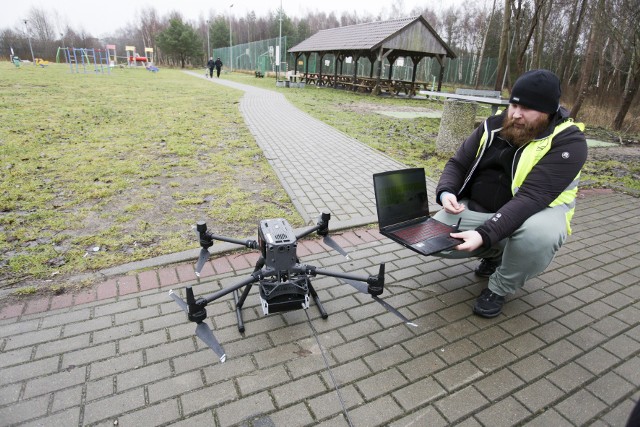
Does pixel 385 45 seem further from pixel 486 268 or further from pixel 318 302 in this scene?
pixel 318 302

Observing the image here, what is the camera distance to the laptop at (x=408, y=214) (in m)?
2.46

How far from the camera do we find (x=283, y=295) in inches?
90.6

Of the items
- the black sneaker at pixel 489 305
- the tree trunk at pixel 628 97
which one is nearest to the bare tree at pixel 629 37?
the tree trunk at pixel 628 97

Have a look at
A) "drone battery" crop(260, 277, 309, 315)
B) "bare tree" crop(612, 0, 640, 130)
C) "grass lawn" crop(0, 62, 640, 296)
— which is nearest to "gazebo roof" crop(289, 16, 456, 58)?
"bare tree" crop(612, 0, 640, 130)

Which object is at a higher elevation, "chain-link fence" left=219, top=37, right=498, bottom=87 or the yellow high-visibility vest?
"chain-link fence" left=219, top=37, right=498, bottom=87

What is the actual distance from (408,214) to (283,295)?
1.11 metres

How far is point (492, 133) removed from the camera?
107 inches

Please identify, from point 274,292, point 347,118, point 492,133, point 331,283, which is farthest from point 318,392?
point 347,118

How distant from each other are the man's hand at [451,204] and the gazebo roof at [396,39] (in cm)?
1700

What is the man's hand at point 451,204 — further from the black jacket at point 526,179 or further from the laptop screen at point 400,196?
the black jacket at point 526,179

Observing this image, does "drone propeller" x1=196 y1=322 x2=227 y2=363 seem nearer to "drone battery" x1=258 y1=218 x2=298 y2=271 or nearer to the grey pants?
"drone battery" x1=258 y1=218 x2=298 y2=271

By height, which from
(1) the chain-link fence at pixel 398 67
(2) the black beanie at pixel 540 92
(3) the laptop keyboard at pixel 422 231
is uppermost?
(1) the chain-link fence at pixel 398 67

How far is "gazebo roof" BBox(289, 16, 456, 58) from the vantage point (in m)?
18.4

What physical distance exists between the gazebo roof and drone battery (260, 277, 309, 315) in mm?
17810
